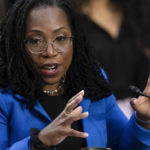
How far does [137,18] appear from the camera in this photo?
2.72m

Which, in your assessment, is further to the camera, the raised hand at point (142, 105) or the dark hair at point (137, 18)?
the dark hair at point (137, 18)

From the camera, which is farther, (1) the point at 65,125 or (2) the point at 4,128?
(2) the point at 4,128

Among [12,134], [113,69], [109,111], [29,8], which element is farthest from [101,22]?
[12,134]

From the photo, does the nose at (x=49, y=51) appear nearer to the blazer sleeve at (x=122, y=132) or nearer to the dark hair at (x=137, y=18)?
the blazer sleeve at (x=122, y=132)

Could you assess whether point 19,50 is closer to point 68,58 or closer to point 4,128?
point 68,58

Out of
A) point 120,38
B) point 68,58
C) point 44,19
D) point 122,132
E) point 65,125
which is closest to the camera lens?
point 65,125

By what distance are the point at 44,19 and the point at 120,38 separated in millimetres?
1202

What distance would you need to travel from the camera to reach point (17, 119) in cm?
159

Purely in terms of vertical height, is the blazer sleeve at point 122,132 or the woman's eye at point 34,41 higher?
the woman's eye at point 34,41

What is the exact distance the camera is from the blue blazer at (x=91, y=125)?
5.22 ft

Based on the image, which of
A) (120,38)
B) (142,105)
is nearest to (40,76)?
(142,105)

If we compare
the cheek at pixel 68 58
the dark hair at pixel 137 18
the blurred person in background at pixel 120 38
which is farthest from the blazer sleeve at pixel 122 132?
the dark hair at pixel 137 18

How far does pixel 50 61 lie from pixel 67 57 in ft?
0.35

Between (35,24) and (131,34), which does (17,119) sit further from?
(131,34)
